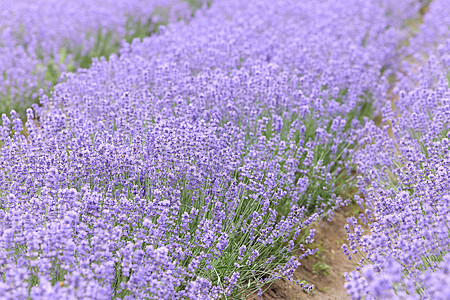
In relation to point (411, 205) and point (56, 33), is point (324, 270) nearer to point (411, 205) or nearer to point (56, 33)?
point (411, 205)

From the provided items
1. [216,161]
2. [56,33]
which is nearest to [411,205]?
[216,161]

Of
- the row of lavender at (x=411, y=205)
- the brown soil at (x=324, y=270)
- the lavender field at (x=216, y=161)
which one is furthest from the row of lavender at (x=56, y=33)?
the row of lavender at (x=411, y=205)

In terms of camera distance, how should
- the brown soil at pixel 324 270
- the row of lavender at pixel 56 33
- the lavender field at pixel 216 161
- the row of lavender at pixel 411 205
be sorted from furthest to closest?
the row of lavender at pixel 56 33 → the brown soil at pixel 324 270 → the lavender field at pixel 216 161 → the row of lavender at pixel 411 205

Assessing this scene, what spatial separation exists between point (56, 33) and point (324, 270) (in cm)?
456

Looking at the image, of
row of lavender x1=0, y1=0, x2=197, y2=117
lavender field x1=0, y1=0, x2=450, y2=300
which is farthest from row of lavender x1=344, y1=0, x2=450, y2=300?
row of lavender x1=0, y1=0, x2=197, y2=117

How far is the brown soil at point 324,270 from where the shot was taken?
10.7ft

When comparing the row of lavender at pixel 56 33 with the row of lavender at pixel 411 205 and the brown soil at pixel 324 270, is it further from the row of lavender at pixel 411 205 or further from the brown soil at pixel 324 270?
the row of lavender at pixel 411 205

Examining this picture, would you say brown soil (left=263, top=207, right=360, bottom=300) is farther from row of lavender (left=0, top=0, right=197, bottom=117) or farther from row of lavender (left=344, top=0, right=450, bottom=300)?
row of lavender (left=0, top=0, right=197, bottom=117)

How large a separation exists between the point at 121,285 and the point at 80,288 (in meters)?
0.26

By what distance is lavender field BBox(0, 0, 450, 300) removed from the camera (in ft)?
7.47

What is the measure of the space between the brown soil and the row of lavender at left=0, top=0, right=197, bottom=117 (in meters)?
3.03

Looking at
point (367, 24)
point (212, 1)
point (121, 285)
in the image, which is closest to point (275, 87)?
point (121, 285)

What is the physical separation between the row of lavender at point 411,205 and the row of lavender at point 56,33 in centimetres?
336

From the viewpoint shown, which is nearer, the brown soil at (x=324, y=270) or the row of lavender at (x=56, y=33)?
the brown soil at (x=324, y=270)
